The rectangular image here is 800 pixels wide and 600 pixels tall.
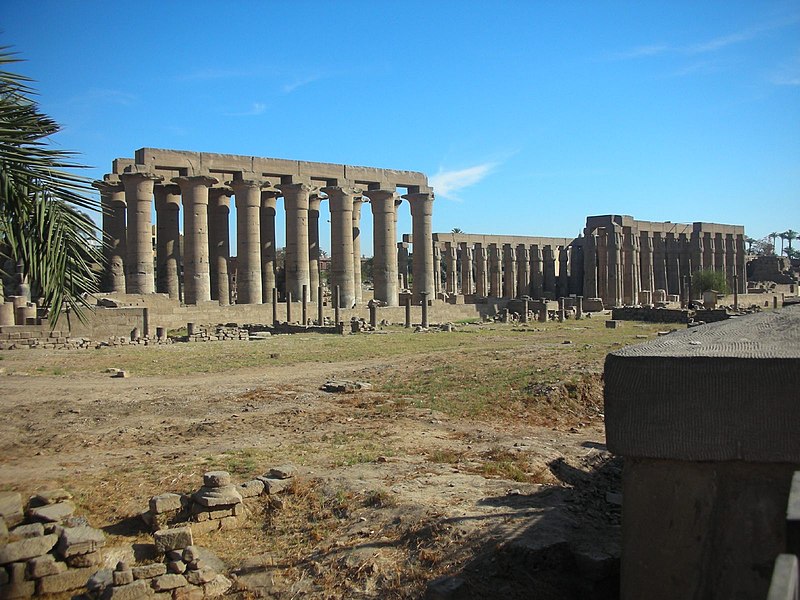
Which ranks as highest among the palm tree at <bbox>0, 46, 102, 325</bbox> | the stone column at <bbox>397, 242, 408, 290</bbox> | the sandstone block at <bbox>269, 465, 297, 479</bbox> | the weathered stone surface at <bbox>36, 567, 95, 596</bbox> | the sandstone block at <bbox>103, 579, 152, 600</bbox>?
the stone column at <bbox>397, 242, 408, 290</bbox>

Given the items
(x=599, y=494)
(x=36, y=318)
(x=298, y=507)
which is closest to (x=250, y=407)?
(x=298, y=507)

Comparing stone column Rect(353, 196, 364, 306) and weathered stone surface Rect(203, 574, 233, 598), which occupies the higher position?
stone column Rect(353, 196, 364, 306)

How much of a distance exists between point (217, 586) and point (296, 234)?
3429cm

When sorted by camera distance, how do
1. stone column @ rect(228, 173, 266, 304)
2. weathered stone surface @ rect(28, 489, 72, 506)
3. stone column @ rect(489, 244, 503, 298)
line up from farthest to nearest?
1. stone column @ rect(489, 244, 503, 298)
2. stone column @ rect(228, 173, 266, 304)
3. weathered stone surface @ rect(28, 489, 72, 506)

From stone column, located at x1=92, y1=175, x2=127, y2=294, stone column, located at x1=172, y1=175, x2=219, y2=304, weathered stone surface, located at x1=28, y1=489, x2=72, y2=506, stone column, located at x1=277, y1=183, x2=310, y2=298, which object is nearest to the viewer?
weathered stone surface, located at x1=28, y1=489, x2=72, y2=506

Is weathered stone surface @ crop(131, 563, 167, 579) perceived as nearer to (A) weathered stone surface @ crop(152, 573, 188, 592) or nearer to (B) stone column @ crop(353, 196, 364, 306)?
(A) weathered stone surface @ crop(152, 573, 188, 592)

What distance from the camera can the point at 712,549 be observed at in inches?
179

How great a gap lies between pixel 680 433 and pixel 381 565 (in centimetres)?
329

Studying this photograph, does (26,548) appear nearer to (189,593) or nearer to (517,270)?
(189,593)

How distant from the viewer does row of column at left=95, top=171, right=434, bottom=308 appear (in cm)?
3553

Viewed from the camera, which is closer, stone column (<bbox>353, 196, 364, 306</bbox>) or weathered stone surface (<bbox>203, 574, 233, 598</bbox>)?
weathered stone surface (<bbox>203, 574, 233, 598</bbox>)

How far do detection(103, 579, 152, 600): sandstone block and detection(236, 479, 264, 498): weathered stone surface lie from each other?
84.6 inches

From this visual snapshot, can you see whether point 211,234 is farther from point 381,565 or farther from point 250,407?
point 381,565

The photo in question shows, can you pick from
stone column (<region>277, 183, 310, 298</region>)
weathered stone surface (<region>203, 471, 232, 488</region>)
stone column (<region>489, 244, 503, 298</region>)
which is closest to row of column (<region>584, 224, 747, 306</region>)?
stone column (<region>489, 244, 503, 298</region>)
